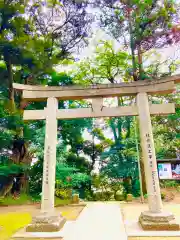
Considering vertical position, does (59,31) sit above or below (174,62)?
above

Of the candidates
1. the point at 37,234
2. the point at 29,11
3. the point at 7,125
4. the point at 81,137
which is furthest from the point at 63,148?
the point at 29,11

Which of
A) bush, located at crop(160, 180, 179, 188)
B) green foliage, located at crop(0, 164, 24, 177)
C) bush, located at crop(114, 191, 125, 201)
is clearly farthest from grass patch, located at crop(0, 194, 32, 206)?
bush, located at crop(160, 180, 179, 188)

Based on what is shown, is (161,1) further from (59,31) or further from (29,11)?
(29,11)

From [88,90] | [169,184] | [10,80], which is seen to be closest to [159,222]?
[88,90]

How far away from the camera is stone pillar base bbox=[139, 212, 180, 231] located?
5.03m

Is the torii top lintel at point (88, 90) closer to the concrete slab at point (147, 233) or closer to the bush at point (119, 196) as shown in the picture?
the concrete slab at point (147, 233)

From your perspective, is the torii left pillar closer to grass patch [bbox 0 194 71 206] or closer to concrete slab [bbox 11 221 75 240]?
concrete slab [bbox 11 221 75 240]

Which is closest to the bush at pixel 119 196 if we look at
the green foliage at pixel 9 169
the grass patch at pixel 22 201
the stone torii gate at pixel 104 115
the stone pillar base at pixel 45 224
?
the grass patch at pixel 22 201

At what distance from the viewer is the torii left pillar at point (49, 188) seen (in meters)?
5.21

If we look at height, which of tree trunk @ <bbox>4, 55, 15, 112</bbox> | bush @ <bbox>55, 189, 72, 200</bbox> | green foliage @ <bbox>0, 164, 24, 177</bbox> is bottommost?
bush @ <bbox>55, 189, 72, 200</bbox>

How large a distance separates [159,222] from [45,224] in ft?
10.1

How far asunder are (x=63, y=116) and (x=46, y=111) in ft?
1.93

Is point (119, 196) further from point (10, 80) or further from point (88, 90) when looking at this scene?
point (10, 80)

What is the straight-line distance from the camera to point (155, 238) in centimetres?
443
